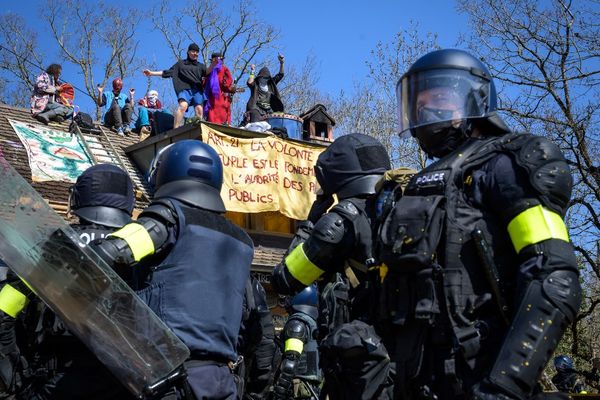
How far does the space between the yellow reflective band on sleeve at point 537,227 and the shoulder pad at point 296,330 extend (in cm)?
629

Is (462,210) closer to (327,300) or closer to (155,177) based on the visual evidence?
(327,300)

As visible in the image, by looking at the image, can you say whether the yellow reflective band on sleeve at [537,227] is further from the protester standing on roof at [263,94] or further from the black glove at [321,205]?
the protester standing on roof at [263,94]

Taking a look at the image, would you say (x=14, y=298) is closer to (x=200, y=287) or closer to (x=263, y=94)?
(x=200, y=287)

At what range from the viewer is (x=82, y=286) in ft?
11.6

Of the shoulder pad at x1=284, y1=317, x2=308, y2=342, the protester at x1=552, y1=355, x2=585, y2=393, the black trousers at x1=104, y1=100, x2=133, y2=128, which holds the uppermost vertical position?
the black trousers at x1=104, y1=100, x2=133, y2=128

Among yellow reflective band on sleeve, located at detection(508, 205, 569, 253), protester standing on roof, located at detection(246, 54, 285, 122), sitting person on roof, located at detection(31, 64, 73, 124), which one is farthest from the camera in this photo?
protester standing on roof, located at detection(246, 54, 285, 122)

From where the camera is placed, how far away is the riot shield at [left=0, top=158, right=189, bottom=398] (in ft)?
11.6

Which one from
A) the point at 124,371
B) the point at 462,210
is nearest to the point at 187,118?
the point at 124,371

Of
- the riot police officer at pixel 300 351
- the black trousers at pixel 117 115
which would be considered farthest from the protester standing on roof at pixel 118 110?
the riot police officer at pixel 300 351

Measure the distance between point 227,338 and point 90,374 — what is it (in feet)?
2.49

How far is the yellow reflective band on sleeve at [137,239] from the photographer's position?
374 cm

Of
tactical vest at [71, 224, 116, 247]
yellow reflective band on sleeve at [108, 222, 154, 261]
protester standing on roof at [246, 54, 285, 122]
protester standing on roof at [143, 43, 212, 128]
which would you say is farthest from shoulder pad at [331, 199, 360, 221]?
protester standing on roof at [246, 54, 285, 122]

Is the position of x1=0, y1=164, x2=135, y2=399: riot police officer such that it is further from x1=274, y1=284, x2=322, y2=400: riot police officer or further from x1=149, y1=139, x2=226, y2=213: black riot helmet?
x1=274, y1=284, x2=322, y2=400: riot police officer

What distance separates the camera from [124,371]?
3643 mm
